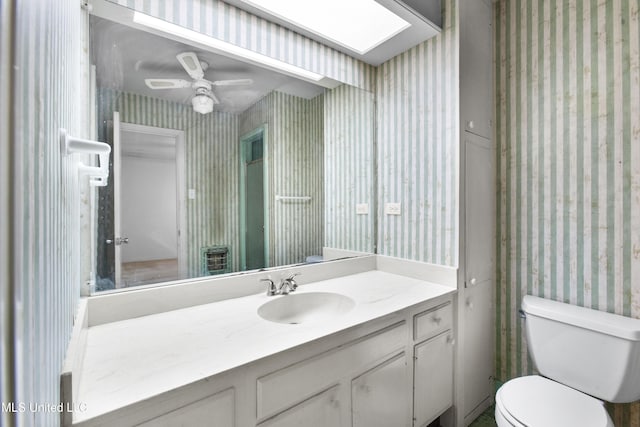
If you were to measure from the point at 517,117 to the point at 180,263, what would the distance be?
208 cm

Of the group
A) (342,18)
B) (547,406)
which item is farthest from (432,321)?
(342,18)

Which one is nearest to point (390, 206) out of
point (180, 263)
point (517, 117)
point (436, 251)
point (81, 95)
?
point (436, 251)

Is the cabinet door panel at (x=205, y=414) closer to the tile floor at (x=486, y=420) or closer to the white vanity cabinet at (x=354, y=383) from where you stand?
the white vanity cabinet at (x=354, y=383)

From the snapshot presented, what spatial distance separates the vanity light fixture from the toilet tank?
72.5 inches

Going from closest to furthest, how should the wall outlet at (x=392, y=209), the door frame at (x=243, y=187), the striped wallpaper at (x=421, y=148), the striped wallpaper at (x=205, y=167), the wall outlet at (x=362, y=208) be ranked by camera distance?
the striped wallpaper at (x=205, y=167), the door frame at (x=243, y=187), the striped wallpaper at (x=421, y=148), the wall outlet at (x=392, y=209), the wall outlet at (x=362, y=208)

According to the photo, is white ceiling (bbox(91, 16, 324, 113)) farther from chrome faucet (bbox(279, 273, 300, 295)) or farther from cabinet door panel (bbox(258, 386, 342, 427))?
cabinet door panel (bbox(258, 386, 342, 427))

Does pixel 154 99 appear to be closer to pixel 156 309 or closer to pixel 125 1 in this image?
pixel 125 1

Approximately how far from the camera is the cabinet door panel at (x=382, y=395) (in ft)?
3.62

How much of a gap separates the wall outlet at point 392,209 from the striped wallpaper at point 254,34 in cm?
83

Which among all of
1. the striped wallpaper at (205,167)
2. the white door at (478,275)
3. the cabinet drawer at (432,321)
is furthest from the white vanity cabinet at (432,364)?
the striped wallpaper at (205,167)

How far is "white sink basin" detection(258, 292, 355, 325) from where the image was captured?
1359 mm

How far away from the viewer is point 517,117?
69.4 inches

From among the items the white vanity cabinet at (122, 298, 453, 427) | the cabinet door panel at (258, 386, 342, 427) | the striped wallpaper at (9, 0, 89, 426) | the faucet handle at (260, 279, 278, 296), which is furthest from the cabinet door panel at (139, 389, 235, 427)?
the faucet handle at (260, 279, 278, 296)

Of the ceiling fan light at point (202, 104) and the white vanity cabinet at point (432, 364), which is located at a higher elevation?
the ceiling fan light at point (202, 104)
